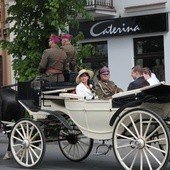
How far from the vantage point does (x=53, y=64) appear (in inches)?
380

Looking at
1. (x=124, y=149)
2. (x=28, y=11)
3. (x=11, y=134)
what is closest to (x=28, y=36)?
(x=28, y=11)

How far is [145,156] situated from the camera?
25.1 feet

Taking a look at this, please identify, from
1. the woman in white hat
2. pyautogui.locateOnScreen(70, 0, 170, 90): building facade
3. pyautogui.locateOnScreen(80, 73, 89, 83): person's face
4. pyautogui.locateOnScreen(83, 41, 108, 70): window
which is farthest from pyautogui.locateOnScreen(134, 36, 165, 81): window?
pyautogui.locateOnScreen(80, 73, 89, 83): person's face

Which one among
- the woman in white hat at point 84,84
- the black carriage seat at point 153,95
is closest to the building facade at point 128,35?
the woman in white hat at point 84,84

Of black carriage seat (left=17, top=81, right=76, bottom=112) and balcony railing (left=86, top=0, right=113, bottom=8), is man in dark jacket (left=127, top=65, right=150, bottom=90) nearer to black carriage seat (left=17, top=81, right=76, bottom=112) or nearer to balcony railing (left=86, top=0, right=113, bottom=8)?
black carriage seat (left=17, top=81, right=76, bottom=112)

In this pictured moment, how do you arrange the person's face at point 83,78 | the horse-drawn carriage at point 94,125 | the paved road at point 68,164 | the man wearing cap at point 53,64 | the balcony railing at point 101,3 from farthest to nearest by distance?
the balcony railing at point 101,3
the man wearing cap at point 53,64
the person's face at point 83,78
the paved road at point 68,164
the horse-drawn carriage at point 94,125

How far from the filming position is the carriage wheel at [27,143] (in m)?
8.80

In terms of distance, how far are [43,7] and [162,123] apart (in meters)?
7.29

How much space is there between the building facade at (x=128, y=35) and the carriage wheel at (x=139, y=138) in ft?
34.0

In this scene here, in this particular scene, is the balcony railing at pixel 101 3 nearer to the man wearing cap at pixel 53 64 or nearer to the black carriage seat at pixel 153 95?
the man wearing cap at pixel 53 64

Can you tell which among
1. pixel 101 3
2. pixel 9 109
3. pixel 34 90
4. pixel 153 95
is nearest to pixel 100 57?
pixel 101 3

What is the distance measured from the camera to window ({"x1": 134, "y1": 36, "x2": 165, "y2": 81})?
18328 mm

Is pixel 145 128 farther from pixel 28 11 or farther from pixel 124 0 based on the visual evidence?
pixel 124 0

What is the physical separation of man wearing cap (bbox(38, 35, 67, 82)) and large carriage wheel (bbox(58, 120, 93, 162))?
3.12 feet
